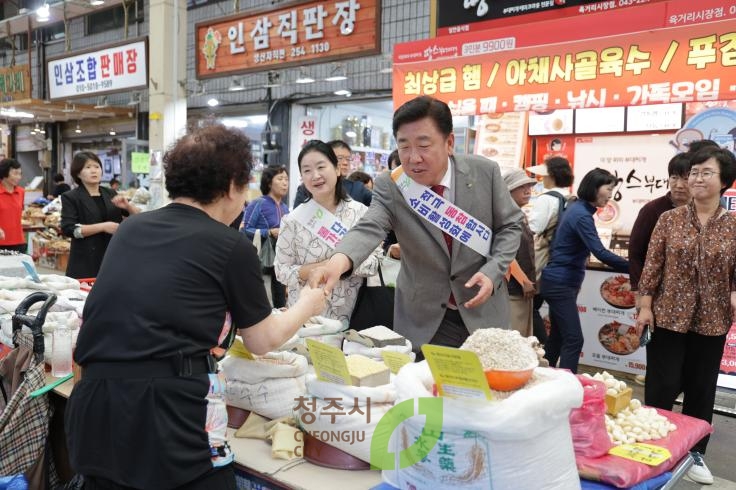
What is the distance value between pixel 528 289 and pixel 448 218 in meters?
1.98

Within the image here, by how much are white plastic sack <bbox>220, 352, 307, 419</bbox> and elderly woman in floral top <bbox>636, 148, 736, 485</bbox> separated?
6.37 ft

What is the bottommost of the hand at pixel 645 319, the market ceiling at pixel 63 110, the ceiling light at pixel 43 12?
the hand at pixel 645 319

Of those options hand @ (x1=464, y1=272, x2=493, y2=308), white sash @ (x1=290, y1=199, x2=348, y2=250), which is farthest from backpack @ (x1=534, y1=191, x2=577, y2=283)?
hand @ (x1=464, y1=272, x2=493, y2=308)

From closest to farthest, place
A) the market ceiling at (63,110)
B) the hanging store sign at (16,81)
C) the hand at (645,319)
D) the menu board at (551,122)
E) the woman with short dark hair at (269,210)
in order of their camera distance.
Result: the hand at (645,319) → the menu board at (551,122) → the woman with short dark hair at (269,210) → the hanging store sign at (16,81) → the market ceiling at (63,110)

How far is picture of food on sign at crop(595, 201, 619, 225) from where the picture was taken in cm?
498

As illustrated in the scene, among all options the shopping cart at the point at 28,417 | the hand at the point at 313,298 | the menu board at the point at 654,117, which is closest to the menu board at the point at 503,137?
the menu board at the point at 654,117

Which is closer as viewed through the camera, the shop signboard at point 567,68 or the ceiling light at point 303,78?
the shop signboard at point 567,68

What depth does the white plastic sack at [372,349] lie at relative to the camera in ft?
6.40

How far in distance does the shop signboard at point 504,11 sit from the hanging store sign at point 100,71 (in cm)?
297

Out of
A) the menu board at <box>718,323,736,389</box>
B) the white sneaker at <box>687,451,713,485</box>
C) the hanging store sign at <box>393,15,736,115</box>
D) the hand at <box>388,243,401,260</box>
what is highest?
the hanging store sign at <box>393,15,736,115</box>

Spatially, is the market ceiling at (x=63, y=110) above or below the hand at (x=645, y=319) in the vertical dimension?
above

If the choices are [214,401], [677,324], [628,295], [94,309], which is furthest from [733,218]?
[94,309]

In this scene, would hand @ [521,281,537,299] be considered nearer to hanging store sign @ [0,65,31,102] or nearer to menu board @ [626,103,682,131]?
menu board @ [626,103,682,131]

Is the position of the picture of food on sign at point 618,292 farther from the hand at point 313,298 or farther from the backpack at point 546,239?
the hand at point 313,298
